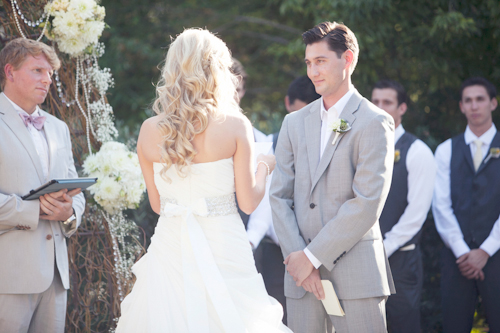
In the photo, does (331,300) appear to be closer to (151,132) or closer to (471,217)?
(151,132)

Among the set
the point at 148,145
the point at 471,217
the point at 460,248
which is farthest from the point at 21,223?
the point at 471,217

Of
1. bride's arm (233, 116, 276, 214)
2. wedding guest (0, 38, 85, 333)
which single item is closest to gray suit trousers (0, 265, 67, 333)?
wedding guest (0, 38, 85, 333)

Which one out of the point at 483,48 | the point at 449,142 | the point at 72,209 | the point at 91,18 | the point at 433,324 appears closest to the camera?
the point at 72,209

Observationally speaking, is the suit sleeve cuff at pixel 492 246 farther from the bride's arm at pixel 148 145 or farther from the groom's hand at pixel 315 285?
the bride's arm at pixel 148 145

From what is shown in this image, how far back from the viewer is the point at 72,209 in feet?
11.9

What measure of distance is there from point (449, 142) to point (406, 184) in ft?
2.97

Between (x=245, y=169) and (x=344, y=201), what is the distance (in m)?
0.69

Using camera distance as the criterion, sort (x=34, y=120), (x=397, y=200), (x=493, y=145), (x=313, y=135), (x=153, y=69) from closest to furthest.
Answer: (x=313, y=135)
(x=34, y=120)
(x=397, y=200)
(x=493, y=145)
(x=153, y=69)

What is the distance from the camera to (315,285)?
3.09 m

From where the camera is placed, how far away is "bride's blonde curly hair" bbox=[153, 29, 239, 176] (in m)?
2.77

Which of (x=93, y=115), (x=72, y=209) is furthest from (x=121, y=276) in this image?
(x=93, y=115)

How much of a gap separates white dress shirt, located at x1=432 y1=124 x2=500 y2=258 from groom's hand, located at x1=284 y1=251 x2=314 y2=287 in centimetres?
221

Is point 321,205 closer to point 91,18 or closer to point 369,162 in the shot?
point 369,162

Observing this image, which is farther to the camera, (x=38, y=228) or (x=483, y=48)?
(x=483, y=48)
